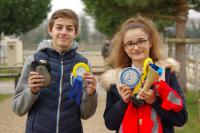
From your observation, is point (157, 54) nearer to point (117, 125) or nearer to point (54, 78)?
point (117, 125)

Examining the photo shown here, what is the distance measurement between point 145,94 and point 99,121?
6.03 m

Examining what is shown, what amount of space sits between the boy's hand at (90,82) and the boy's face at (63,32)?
306 mm

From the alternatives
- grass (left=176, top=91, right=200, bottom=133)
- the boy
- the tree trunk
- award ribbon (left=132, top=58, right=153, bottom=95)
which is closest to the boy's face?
the boy

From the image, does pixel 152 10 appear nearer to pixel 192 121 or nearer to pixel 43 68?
pixel 192 121

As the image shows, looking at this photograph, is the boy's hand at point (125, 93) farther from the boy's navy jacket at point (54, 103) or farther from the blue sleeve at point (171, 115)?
the boy's navy jacket at point (54, 103)

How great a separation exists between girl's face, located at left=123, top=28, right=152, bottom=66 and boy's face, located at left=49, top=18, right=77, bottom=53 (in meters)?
0.55

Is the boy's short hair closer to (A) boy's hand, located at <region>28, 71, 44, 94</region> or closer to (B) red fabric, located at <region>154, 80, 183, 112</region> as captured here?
(A) boy's hand, located at <region>28, 71, 44, 94</region>

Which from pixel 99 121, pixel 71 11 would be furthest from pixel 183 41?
pixel 71 11

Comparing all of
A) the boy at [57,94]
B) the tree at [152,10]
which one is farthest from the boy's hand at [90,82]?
the tree at [152,10]

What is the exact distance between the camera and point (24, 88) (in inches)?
135

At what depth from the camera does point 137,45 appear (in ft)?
9.73

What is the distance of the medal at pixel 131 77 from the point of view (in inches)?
112

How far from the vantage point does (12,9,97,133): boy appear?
339 cm

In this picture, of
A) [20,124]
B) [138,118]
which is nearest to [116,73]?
[138,118]
